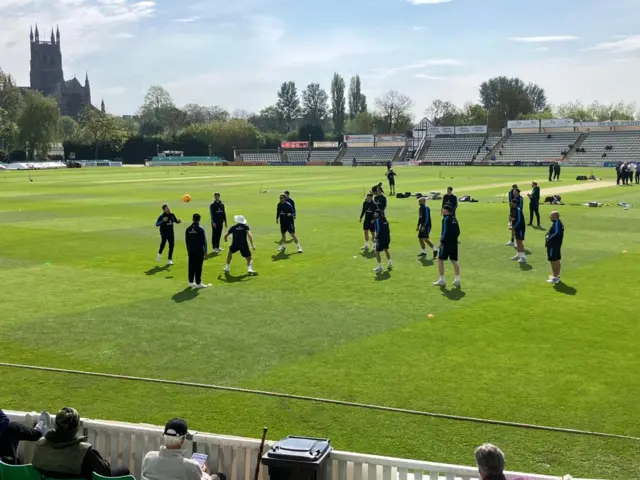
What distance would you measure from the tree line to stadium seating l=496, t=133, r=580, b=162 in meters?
29.8

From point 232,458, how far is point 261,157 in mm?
133468

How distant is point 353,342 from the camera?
11.7m

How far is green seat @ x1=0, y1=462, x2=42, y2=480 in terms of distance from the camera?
18.2 feet

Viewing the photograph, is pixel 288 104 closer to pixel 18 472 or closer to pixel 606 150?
pixel 606 150

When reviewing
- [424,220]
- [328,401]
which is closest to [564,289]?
[424,220]

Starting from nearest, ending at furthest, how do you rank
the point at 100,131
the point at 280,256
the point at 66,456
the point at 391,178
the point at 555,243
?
the point at 66,456
the point at 555,243
the point at 280,256
the point at 391,178
the point at 100,131

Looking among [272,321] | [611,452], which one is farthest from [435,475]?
[272,321]

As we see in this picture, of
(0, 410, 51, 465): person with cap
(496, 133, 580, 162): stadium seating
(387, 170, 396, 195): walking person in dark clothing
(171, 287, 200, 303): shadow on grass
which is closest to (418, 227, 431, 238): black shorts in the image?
(171, 287, 200, 303): shadow on grass

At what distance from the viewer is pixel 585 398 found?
898 centimetres

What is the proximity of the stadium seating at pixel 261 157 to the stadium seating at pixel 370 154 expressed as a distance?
54.9 feet

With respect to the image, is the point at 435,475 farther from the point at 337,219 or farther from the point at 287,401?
the point at 337,219

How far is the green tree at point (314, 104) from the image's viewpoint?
594ft

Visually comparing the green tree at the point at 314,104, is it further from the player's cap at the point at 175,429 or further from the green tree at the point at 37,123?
the player's cap at the point at 175,429

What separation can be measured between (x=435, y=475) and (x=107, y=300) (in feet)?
36.6
